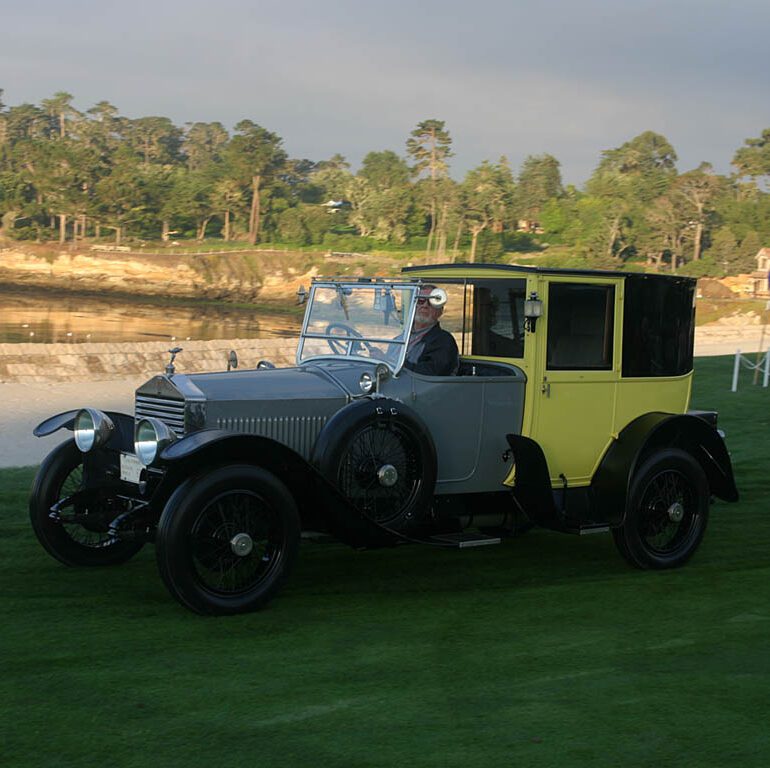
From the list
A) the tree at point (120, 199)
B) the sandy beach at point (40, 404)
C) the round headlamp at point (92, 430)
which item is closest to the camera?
the round headlamp at point (92, 430)

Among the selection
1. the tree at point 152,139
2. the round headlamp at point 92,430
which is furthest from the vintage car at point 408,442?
the tree at point 152,139

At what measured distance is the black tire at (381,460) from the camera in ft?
20.2

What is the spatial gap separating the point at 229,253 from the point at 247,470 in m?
90.6

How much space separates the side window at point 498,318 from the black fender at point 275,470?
1.80 m

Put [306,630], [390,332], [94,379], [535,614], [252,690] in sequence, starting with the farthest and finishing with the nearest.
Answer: [94,379] < [390,332] < [535,614] < [306,630] < [252,690]

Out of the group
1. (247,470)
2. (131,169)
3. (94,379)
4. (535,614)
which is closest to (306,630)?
(247,470)

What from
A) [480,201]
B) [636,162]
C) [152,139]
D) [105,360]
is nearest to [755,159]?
[636,162]

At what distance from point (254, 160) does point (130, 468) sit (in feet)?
341

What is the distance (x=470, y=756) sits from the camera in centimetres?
407

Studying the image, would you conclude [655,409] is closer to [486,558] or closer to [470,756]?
[486,558]

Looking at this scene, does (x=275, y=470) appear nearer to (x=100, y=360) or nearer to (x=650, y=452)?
(x=650, y=452)

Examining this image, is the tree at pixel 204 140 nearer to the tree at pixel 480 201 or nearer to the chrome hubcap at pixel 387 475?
Answer: the tree at pixel 480 201

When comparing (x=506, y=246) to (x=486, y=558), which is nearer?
(x=486, y=558)

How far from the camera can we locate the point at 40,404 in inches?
723
